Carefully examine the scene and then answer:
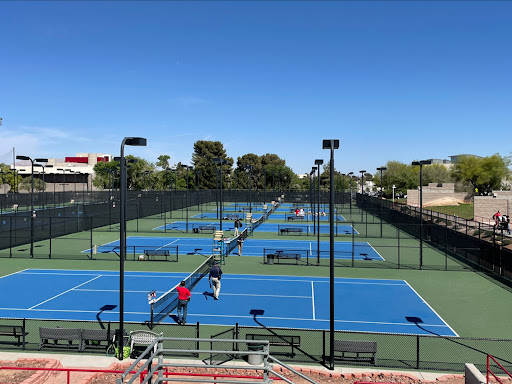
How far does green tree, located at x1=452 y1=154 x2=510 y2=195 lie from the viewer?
8969 centimetres

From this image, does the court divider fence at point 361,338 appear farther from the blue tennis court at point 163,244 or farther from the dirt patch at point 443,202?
the dirt patch at point 443,202

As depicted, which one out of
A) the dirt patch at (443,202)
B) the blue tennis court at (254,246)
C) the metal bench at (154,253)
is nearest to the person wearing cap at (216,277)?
the metal bench at (154,253)

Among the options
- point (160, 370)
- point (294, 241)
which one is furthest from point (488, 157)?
point (160, 370)

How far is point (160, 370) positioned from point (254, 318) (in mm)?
10281

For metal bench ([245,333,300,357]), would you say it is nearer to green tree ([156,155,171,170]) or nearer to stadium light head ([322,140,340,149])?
stadium light head ([322,140,340,149])

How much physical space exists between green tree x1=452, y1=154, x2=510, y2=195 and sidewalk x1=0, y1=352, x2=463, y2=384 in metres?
87.2

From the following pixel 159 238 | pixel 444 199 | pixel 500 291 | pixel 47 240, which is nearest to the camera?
pixel 500 291

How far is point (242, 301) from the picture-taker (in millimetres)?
22016

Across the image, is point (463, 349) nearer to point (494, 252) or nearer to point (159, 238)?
point (494, 252)

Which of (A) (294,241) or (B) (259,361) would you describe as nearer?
(B) (259,361)

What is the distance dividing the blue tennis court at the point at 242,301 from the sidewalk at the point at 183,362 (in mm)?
4654

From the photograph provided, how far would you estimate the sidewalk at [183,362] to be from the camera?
12742mm

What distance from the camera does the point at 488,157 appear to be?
3637 inches

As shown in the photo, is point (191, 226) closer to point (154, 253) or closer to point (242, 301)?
point (154, 253)
